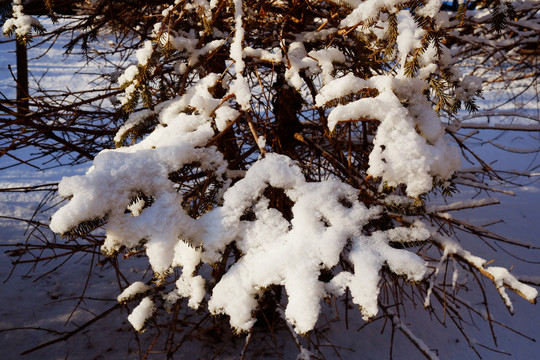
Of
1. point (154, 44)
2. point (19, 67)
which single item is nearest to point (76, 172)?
point (19, 67)

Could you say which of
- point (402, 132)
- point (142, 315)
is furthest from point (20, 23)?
point (402, 132)

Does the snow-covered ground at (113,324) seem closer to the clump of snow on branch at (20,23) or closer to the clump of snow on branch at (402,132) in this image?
the clump of snow on branch at (20,23)

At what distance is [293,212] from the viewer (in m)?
1.61

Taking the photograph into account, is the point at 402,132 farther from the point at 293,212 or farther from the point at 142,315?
the point at 142,315

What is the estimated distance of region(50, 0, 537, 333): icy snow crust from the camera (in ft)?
4.64

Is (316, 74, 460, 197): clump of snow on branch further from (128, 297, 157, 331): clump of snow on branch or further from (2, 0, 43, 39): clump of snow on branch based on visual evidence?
(2, 0, 43, 39): clump of snow on branch

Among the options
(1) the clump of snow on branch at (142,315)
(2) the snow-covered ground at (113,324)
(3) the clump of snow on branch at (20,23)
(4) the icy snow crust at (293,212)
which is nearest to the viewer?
(4) the icy snow crust at (293,212)

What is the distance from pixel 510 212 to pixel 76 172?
8.71m

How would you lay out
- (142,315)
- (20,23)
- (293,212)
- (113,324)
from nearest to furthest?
(293,212), (142,315), (20,23), (113,324)

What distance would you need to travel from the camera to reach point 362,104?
Result: 1531mm

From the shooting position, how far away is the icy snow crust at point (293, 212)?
141 centimetres

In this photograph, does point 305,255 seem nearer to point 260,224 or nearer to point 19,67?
point 260,224

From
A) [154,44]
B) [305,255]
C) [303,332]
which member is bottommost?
[303,332]

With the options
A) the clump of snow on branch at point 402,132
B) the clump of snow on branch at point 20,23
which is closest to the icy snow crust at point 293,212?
the clump of snow on branch at point 402,132
